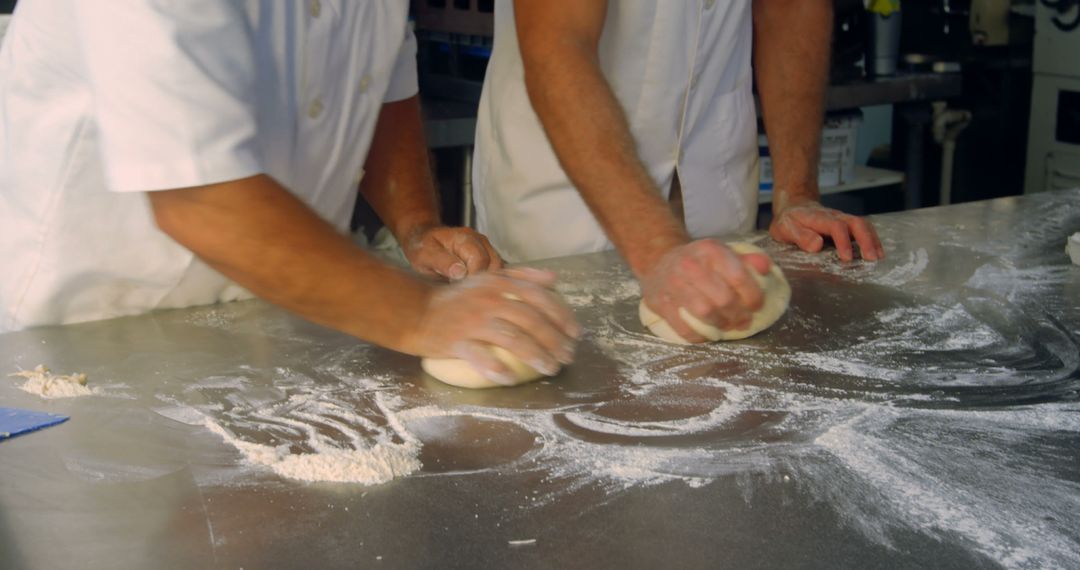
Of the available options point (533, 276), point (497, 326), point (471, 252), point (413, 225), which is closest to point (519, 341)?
point (497, 326)

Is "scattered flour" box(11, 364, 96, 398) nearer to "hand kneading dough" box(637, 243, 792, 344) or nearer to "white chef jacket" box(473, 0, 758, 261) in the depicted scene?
"hand kneading dough" box(637, 243, 792, 344)

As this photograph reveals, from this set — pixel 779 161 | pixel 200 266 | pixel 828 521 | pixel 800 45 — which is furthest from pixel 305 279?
pixel 800 45

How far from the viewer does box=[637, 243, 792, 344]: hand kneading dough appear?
1.33 meters

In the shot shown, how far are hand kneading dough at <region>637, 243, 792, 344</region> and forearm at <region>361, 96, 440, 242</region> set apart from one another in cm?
49

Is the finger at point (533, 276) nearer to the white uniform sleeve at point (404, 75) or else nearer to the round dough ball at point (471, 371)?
the round dough ball at point (471, 371)

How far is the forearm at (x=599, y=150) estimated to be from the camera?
1.47 m

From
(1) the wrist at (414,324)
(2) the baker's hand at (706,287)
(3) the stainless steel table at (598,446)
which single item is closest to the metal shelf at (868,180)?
(3) the stainless steel table at (598,446)

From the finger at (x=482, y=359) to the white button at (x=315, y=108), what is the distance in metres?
0.50

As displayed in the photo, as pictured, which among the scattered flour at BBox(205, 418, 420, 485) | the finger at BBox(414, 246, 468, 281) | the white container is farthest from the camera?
the white container

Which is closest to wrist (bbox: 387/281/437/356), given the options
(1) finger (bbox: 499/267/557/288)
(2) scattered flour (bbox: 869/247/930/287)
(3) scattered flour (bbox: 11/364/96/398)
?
(1) finger (bbox: 499/267/557/288)

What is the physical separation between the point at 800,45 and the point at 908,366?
3.33ft

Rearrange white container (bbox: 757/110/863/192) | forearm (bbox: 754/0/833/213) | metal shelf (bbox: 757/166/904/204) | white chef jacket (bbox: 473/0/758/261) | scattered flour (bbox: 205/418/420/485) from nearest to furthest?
scattered flour (bbox: 205/418/420/485) < white chef jacket (bbox: 473/0/758/261) < forearm (bbox: 754/0/833/213) < white container (bbox: 757/110/863/192) < metal shelf (bbox: 757/166/904/204)

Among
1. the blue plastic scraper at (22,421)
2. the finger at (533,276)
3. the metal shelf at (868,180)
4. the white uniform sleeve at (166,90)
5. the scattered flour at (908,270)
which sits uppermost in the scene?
the white uniform sleeve at (166,90)

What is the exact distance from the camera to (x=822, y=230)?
1.81m
